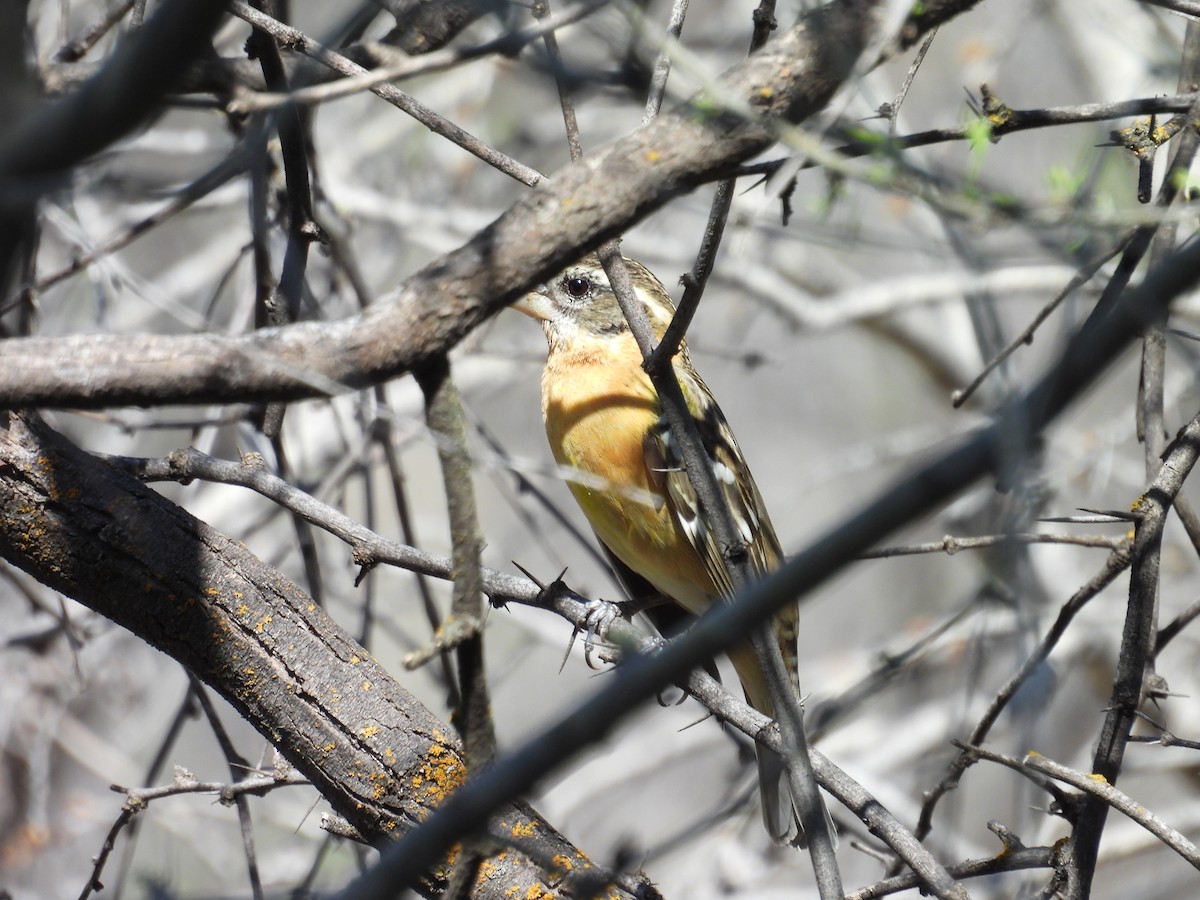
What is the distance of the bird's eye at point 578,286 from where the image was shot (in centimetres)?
500

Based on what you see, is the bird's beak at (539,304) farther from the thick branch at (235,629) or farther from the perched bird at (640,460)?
the thick branch at (235,629)

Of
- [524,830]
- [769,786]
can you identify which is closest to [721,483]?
[769,786]

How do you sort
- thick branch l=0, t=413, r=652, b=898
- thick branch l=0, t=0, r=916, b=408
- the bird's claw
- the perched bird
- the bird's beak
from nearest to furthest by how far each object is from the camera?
thick branch l=0, t=0, r=916, b=408 < thick branch l=0, t=413, r=652, b=898 < the bird's claw < the perched bird < the bird's beak

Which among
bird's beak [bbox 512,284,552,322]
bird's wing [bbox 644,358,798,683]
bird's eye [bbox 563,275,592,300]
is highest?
bird's eye [bbox 563,275,592,300]

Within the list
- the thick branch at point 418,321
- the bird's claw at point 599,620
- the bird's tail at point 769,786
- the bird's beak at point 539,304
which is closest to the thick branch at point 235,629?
the thick branch at point 418,321

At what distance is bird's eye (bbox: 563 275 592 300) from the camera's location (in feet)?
16.4

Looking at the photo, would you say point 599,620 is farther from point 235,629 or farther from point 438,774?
point 235,629

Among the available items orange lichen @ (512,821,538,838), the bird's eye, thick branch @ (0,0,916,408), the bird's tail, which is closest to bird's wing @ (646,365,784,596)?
the bird's tail

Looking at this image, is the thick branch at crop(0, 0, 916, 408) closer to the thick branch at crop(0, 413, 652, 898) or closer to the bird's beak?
the thick branch at crop(0, 413, 652, 898)

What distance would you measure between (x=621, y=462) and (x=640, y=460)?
0.26ft

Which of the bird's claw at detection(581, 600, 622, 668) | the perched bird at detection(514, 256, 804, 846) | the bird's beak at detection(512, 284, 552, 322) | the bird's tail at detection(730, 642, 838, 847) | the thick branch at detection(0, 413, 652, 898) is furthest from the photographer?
the bird's beak at detection(512, 284, 552, 322)

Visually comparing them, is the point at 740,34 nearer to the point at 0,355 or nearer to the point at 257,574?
the point at 257,574

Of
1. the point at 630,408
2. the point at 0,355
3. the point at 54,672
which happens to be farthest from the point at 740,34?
the point at 0,355

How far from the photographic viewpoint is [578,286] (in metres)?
5.00
